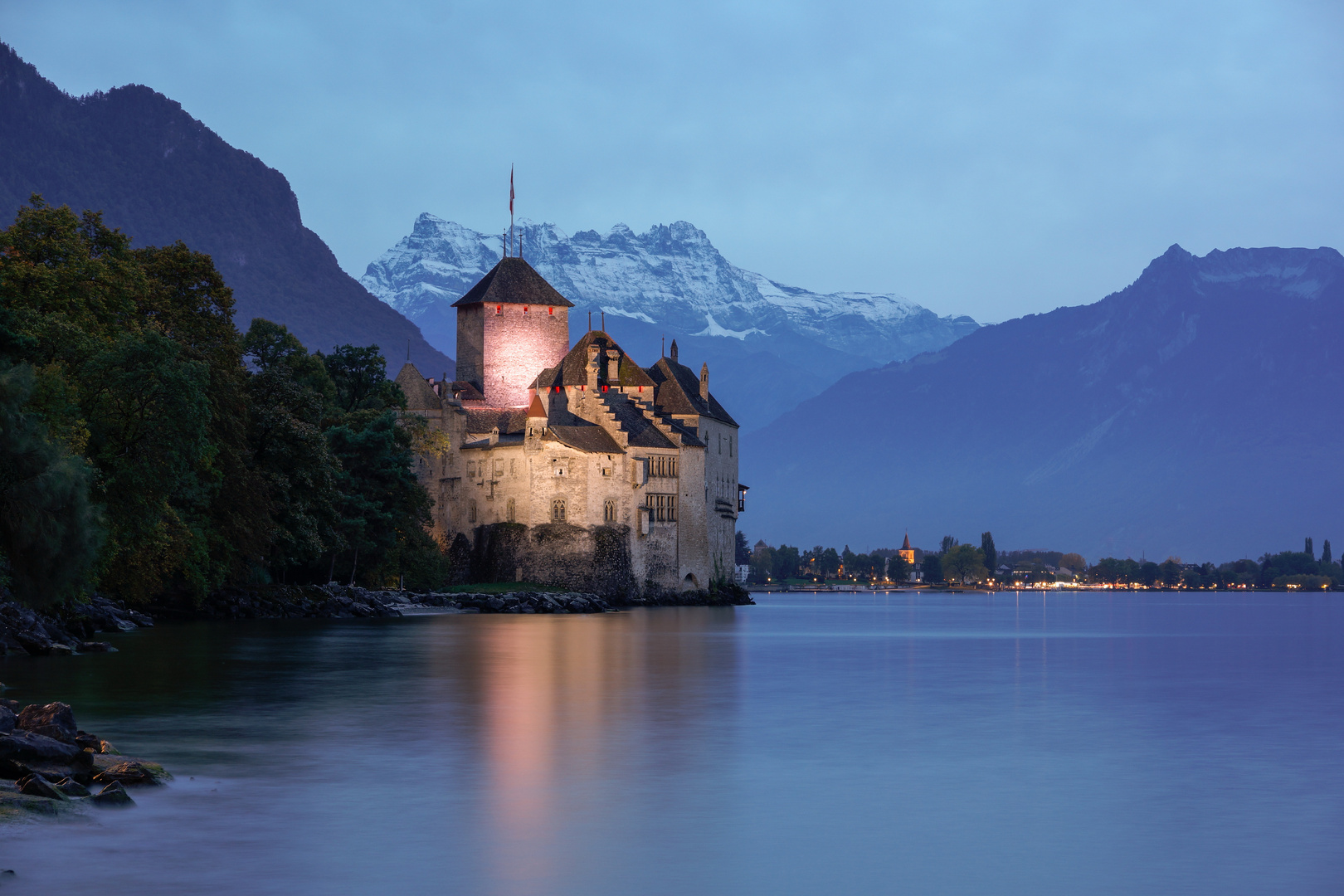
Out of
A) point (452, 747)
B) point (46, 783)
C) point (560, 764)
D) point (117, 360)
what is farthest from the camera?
point (117, 360)

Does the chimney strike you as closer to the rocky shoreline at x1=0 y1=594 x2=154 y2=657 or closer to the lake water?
the rocky shoreline at x1=0 y1=594 x2=154 y2=657

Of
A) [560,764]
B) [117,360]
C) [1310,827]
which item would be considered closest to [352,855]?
[560,764]

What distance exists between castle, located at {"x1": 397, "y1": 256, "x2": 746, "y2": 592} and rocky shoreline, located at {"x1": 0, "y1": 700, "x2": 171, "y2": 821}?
79.7 metres

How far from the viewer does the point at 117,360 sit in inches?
1932

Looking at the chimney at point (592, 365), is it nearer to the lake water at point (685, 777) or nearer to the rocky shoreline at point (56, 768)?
the lake water at point (685, 777)

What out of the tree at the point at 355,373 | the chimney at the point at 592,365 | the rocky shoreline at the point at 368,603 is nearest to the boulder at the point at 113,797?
the rocky shoreline at the point at 368,603

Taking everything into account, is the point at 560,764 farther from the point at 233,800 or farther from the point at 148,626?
the point at 148,626

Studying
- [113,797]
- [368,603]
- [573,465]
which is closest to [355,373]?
[573,465]

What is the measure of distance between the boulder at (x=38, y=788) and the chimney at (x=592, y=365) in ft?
287

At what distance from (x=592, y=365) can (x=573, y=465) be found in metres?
10.6

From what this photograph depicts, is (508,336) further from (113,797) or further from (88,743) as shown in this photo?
(113,797)

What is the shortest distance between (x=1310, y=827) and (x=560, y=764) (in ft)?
34.1

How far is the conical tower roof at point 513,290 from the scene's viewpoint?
118688 millimetres

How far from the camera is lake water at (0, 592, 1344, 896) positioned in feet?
49.5
